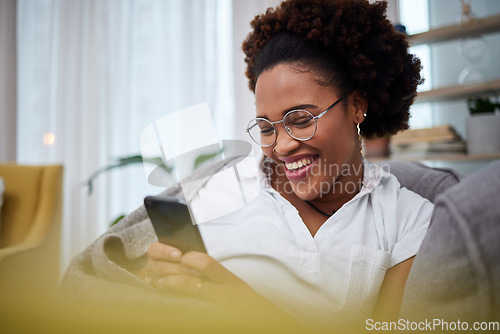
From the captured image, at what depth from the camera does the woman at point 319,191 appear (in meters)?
0.51

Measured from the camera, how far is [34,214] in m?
1.53

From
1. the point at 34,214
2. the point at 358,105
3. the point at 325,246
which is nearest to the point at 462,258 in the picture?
the point at 325,246

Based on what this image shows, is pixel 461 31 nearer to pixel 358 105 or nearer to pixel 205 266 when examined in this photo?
pixel 358 105

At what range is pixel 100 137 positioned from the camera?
7.29 ft

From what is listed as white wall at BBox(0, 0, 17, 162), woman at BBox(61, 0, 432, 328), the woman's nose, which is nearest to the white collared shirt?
woman at BBox(61, 0, 432, 328)

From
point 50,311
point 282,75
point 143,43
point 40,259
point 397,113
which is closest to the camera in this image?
point 50,311

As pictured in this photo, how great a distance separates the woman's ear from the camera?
0.61 m

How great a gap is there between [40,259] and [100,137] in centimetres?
100

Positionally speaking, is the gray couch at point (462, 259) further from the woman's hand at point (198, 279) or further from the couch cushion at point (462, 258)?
the woman's hand at point (198, 279)

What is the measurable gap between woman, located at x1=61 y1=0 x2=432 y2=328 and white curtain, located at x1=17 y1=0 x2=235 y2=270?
131cm

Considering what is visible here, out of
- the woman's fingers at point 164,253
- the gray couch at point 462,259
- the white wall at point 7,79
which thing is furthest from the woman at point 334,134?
the white wall at point 7,79

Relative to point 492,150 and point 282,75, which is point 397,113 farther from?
point 492,150

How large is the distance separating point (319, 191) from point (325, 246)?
92mm

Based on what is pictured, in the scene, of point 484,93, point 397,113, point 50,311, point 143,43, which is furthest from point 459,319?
point 143,43
